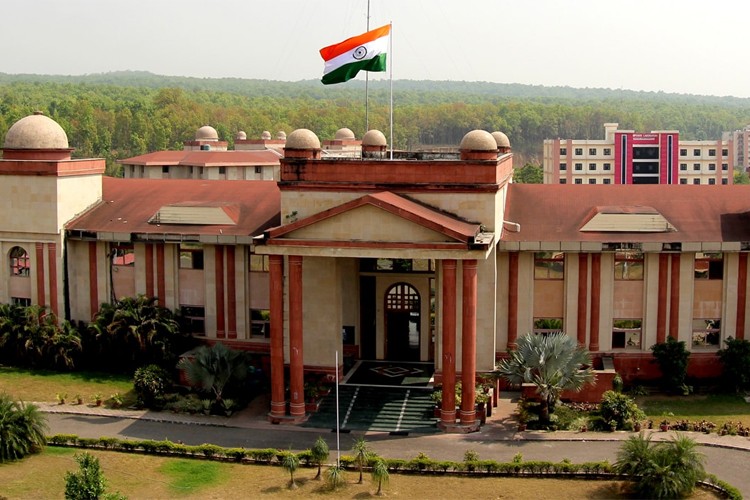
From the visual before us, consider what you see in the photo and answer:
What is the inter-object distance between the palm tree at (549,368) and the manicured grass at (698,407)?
3264mm

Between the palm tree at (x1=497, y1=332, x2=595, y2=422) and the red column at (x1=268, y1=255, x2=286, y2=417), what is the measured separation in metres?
8.09

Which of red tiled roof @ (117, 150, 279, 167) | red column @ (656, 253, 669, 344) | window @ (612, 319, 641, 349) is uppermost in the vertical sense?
red tiled roof @ (117, 150, 279, 167)

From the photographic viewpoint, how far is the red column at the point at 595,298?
41.2 metres

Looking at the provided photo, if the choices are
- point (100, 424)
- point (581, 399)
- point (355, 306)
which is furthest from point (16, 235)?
point (581, 399)

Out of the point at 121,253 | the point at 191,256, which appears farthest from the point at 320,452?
the point at 121,253

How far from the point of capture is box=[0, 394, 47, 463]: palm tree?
104 ft

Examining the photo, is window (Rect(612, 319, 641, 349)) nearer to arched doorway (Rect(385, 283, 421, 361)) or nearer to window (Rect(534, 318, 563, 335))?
window (Rect(534, 318, 563, 335))

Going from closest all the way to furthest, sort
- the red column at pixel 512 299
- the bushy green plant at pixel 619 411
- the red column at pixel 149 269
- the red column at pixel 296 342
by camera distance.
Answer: the bushy green plant at pixel 619 411 → the red column at pixel 296 342 → the red column at pixel 512 299 → the red column at pixel 149 269

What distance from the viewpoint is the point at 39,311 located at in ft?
143

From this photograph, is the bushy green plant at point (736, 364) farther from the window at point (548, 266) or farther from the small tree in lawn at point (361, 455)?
the small tree in lawn at point (361, 455)

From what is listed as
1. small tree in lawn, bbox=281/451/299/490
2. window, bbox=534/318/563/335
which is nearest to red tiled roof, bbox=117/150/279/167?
window, bbox=534/318/563/335

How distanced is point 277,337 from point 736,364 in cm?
1802

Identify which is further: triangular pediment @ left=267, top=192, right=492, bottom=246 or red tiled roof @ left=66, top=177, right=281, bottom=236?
red tiled roof @ left=66, top=177, right=281, bottom=236

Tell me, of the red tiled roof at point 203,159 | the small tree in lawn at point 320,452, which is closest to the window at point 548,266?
the small tree in lawn at point 320,452
